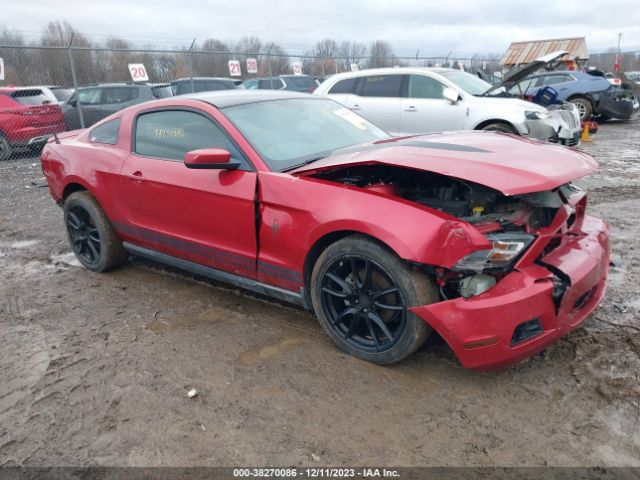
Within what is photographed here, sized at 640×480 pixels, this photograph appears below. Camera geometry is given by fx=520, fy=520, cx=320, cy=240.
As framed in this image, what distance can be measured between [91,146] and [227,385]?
8.97ft

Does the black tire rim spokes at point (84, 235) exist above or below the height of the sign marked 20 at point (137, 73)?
below

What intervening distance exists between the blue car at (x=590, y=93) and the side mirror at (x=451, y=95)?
6678 mm

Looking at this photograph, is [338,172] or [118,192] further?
[118,192]

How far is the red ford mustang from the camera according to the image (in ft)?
8.63

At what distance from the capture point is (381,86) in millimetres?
9375

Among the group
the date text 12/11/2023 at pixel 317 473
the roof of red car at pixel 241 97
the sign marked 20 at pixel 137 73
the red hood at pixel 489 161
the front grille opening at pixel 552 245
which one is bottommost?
the date text 12/11/2023 at pixel 317 473

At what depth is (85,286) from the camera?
14.8ft

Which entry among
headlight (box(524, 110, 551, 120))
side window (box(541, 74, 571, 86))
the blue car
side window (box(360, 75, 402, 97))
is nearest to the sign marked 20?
side window (box(360, 75, 402, 97))

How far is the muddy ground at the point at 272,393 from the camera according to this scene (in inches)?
94.8

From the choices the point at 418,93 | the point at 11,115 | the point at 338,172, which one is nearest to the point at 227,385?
the point at 338,172

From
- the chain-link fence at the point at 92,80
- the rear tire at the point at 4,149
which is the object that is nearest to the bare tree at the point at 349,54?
the chain-link fence at the point at 92,80

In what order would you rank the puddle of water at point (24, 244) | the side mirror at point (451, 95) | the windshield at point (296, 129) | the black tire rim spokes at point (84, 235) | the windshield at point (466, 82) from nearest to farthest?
the windshield at point (296, 129)
the black tire rim spokes at point (84, 235)
the puddle of water at point (24, 244)
the side mirror at point (451, 95)
the windshield at point (466, 82)

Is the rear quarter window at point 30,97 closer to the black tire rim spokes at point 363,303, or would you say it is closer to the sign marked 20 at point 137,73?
the sign marked 20 at point 137,73

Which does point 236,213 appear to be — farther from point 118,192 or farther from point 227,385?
point 118,192
